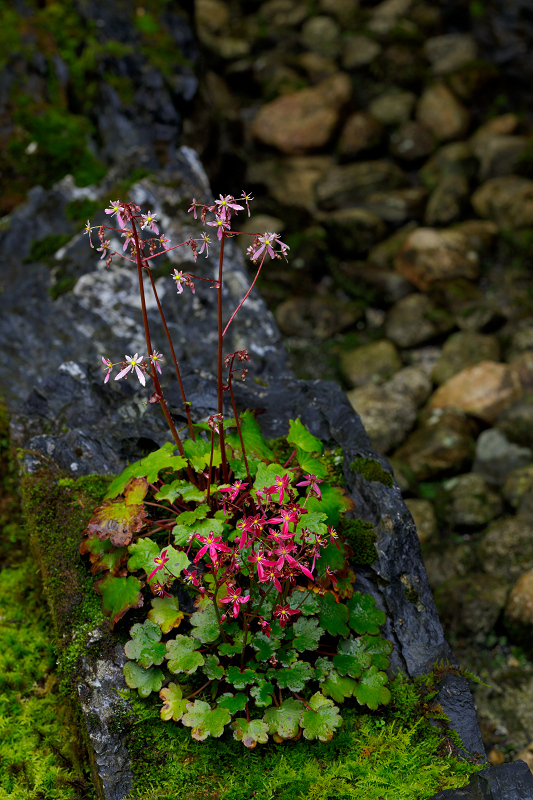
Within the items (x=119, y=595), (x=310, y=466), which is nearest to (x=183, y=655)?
(x=119, y=595)

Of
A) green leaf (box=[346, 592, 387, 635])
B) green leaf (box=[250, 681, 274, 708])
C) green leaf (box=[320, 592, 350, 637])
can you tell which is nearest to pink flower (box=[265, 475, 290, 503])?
green leaf (box=[320, 592, 350, 637])

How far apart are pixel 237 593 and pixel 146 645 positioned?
45 cm

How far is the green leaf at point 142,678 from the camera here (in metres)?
2.19

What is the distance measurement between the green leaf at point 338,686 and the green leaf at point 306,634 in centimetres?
14

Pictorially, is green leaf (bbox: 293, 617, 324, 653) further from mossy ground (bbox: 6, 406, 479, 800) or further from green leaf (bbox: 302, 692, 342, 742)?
mossy ground (bbox: 6, 406, 479, 800)

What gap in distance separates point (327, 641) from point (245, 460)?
0.81 m

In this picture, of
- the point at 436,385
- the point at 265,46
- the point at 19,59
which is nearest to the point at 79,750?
the point at 436,385

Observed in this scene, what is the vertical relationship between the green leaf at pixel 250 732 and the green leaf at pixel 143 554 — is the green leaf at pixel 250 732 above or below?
below

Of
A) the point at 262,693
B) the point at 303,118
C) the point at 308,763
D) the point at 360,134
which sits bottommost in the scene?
the point at 360,134

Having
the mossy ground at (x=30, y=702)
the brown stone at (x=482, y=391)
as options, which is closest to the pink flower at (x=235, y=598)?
the mossy ground at (x=30, y=702)

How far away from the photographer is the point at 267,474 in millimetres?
2371

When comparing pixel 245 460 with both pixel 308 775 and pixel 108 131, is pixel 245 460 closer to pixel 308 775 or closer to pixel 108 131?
pixel 308 775

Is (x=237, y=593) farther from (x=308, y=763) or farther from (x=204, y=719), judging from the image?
Result: (x=308, y=763)

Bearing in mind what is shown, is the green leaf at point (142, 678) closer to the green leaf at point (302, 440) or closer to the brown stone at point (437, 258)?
the green leaf at point (302, 440)
